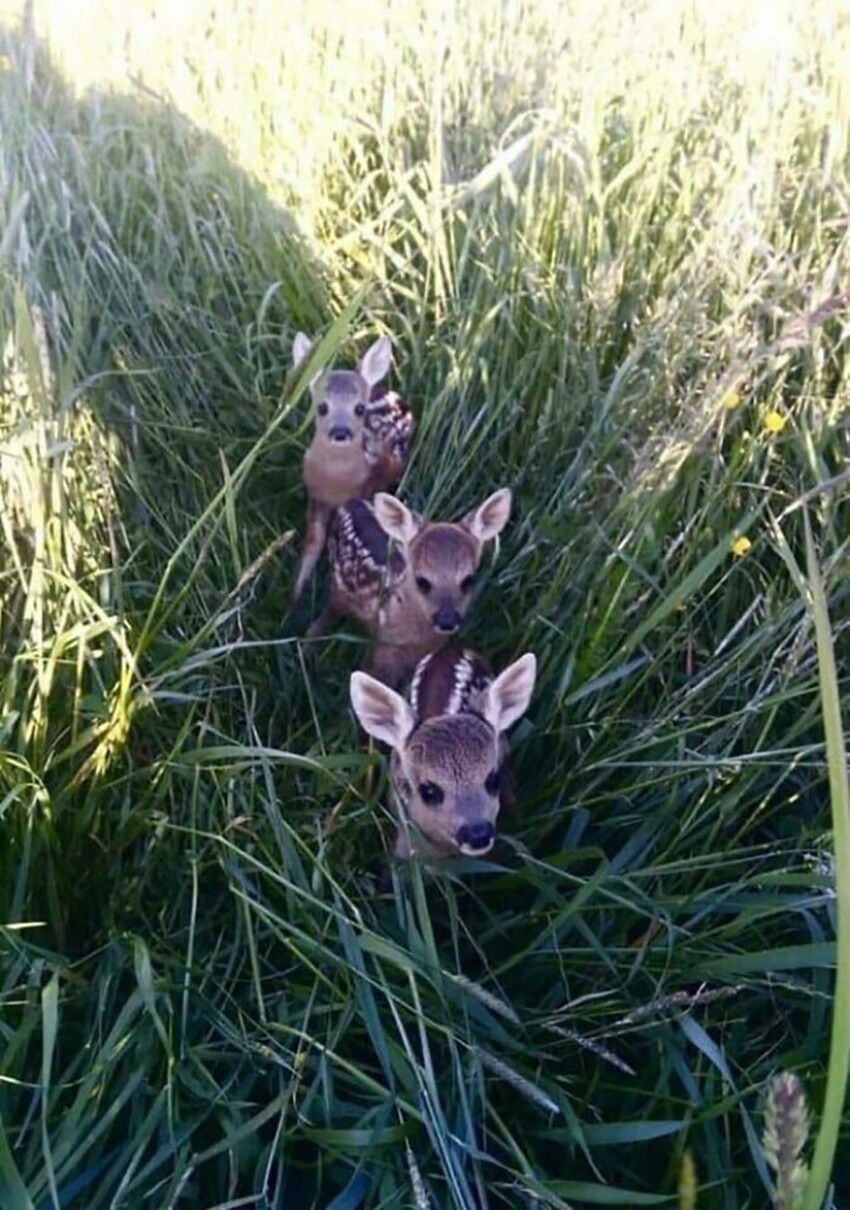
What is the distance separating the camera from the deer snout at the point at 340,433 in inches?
146

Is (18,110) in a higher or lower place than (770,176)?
lower

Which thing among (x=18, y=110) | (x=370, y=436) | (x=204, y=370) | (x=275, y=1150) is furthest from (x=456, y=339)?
(x=275, y=1150)

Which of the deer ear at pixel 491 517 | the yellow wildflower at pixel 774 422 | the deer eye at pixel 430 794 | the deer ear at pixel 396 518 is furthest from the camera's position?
the deer ear at pixel 396 518

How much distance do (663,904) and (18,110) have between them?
3.03 metres

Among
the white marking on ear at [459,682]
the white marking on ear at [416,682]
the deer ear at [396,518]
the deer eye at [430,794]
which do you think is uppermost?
the deer ear at [396,518]

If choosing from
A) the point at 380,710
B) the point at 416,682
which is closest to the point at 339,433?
the point at 416,682

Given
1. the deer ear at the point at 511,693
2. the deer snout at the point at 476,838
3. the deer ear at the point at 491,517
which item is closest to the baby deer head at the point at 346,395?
the deer ear at the point at 491,517

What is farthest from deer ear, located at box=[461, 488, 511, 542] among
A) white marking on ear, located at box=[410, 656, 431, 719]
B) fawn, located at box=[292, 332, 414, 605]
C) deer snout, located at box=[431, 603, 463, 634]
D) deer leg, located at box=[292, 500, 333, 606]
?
Answer: fawn, located at box=[292, 332, 414, 605]

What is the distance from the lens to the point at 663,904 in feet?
7.64

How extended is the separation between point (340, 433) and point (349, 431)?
0.03 m

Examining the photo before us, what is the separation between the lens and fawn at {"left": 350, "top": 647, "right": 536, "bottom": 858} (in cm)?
265

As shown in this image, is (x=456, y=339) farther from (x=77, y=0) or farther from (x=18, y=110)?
(x=77, y=0)

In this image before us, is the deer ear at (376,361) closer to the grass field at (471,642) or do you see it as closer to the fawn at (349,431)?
the fawn at (349,431)

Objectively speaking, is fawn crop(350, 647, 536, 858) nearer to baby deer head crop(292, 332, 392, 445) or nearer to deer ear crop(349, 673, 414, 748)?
deer ear crop(349, 673, 414, 748)
